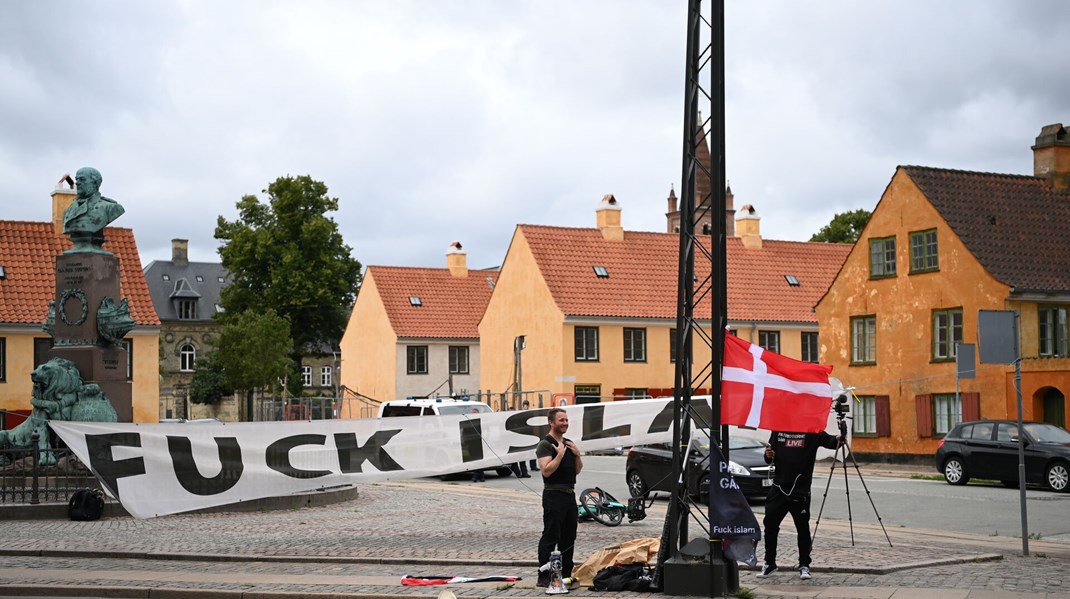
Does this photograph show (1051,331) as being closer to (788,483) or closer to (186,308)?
(788,483)

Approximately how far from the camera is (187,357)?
342 feet

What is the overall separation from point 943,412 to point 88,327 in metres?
25.6

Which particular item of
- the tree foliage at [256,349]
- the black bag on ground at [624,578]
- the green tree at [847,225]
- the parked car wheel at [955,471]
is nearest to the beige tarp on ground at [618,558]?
the black bag on ground at [624,578]

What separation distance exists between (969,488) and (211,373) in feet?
209

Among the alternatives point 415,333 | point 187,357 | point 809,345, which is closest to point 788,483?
point 809,345

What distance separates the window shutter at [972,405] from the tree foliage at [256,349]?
37225 millimetres

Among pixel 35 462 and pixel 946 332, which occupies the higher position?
pixel 946 332

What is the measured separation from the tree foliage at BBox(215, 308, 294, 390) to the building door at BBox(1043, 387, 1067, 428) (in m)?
39.0

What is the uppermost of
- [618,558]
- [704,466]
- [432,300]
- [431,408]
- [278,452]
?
[432,300]

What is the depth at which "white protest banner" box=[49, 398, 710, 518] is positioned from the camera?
1784 cm

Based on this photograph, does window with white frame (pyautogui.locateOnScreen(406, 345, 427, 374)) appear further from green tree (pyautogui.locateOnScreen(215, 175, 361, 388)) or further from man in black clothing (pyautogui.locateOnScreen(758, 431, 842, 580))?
man in black clothing (pyautogui.locateOnScreen(758, 431, 842, 580))

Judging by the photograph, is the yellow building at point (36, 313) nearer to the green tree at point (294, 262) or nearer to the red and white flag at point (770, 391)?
the green tree at point (294, 262)

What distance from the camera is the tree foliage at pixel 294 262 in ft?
233

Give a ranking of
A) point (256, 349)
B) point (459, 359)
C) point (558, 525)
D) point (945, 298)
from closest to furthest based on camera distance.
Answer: point (558, 525), point (945, 298), point (256, 349), point (459, 359)
